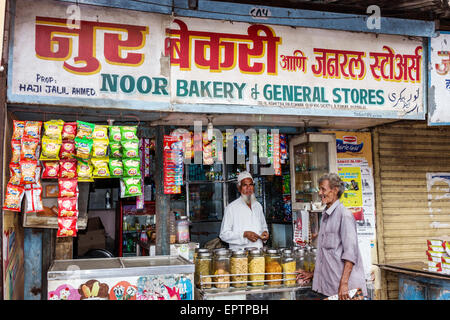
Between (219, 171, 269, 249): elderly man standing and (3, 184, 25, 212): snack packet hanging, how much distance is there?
2.32 meters

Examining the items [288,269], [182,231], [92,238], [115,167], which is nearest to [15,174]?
[115,167]

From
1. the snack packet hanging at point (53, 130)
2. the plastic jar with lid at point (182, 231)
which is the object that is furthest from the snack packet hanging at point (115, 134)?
the plastic jar with lid at point (182, 231)

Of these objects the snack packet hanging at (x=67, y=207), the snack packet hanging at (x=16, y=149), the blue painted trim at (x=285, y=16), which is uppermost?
the blue painted trim at (x=285, y=16)

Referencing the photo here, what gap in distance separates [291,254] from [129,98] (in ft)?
6.73

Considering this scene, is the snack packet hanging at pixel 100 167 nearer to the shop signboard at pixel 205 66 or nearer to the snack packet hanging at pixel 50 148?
the snack packet hanging at pixel 50 148

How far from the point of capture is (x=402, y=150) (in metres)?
5.57

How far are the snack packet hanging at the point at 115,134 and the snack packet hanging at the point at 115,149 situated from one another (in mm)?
38

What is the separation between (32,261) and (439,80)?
475cm

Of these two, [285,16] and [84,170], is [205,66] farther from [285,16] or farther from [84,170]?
[84,170]

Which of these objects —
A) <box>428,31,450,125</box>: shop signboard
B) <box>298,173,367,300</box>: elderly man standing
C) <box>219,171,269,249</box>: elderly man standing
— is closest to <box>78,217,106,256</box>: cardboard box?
<box>219,171,269,249</box>: elderly man standing

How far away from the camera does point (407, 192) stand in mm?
5539

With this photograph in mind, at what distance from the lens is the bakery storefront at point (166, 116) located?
3479mm

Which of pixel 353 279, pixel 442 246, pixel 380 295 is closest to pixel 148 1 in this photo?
pixel 353 279
